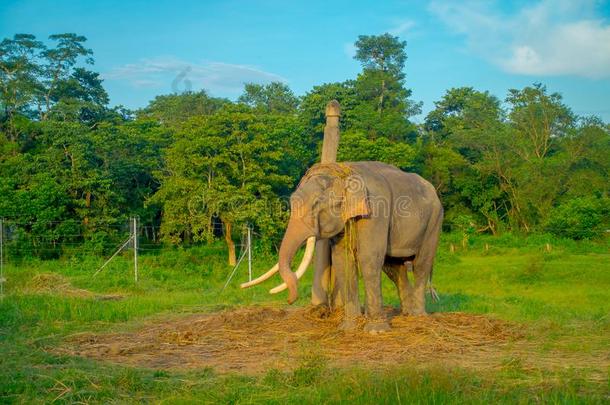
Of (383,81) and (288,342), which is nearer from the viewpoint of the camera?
(288,342)

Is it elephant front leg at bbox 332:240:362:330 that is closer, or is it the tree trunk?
elephant front leg at bbox 332:240:362:330

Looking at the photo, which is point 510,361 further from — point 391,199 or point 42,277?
point 42,277

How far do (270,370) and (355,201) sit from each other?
3.17m

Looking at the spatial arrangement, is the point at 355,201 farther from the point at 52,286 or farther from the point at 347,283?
the point at 52,286

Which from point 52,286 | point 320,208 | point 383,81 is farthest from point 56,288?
point 383,81

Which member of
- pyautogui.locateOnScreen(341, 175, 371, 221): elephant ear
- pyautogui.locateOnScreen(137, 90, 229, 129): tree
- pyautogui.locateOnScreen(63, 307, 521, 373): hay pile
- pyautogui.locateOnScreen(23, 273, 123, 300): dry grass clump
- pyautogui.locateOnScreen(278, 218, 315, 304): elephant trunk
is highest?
pyautogui.locateOnScreen(137, 90, 229, 129): tree

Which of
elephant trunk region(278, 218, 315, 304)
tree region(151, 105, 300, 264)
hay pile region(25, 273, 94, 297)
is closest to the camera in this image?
elephant trunk region(278, 218, 315, 304)

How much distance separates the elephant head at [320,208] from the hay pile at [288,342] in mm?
797

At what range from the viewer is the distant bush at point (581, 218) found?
28.7 meters

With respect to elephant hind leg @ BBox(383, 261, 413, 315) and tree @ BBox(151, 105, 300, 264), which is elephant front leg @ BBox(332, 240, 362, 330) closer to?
elephant hind leg @ BBox(383, 261, 413, 315)

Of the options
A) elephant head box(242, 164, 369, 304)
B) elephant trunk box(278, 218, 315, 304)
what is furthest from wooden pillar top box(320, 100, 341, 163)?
elephant trunk box(278, 218, 315, 304)

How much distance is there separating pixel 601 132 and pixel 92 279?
26.6 meters

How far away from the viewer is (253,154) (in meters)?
26.1

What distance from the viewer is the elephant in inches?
360
